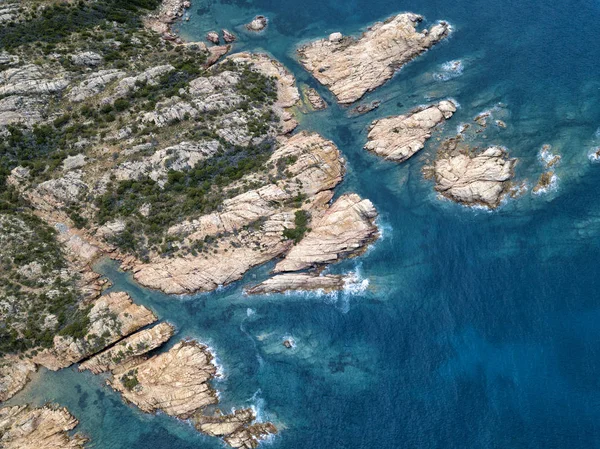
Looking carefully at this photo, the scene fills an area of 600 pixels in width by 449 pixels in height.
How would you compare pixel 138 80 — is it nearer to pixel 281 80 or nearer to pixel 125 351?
pixel 281 80

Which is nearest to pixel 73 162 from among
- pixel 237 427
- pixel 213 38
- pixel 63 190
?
pixel 63 190

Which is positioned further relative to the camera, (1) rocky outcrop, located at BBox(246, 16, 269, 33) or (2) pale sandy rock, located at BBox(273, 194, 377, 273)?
(1) rocky outcrop, located at BBox(246, 16, 269, 33)

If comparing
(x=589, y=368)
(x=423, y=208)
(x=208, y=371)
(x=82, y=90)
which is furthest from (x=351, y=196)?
(x=82, y=90)

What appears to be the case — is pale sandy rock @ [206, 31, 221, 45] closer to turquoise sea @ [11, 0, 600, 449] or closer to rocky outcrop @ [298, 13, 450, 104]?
rocky outcrop @ [298, 13, 450, 104]

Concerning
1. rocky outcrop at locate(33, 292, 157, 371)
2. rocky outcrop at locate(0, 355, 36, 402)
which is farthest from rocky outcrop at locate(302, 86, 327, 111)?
rocky outcrop at locate(0, 355, 36, 402)

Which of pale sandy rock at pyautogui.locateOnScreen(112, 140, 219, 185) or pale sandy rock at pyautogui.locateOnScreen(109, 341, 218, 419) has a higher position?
pale sandy rock at pyautogui.locateOnScreen(112, 140, 219, 185)

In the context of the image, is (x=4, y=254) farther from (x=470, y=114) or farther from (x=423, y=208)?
(x=470, y=114)

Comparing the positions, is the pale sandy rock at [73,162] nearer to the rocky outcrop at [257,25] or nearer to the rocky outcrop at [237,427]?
the rocky outcrop at [237,427]

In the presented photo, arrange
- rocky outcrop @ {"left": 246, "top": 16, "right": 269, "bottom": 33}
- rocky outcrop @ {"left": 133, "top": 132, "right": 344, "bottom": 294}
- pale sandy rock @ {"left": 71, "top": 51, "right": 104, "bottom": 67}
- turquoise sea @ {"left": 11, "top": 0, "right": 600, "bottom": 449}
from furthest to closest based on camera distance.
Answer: rocky outcrop @ {"left": 246, "top": 16, "right": 269, "bottom": 33}, pale sandy rock @ {"left": 71, "top": 51, "right": 104, "bottom": 67}, rocky outcrop @ {"left": 133, "top": 132, "right": 344, "bottom": 294}, turquoise sea @ {"left": 11, "top": 0, "right": 600, "bottom": 449}

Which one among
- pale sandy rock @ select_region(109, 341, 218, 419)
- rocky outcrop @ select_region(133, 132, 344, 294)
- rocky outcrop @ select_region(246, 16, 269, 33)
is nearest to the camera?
pale sandy rock @ select_region(109, 341, 218, 419)

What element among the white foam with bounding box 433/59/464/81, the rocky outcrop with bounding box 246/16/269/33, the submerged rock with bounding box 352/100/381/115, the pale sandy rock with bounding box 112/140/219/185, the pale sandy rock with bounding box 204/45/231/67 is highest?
the rocky outcrop with bounding box 246/16/269/33
